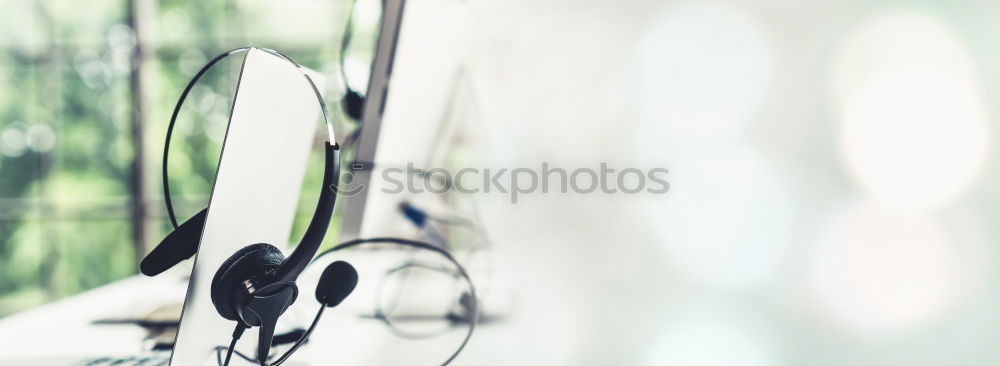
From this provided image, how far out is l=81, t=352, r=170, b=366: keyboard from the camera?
461 millimetres

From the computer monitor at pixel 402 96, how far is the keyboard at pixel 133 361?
23 cm

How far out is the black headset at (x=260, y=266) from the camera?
1.14ft

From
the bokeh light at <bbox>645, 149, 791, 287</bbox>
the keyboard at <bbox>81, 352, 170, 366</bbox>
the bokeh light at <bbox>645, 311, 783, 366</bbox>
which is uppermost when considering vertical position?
the bokeh light at <bbox>645, 149, 791, 287</bbox>

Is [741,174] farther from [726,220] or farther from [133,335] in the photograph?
[133,335]

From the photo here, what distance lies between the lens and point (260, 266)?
37 cm

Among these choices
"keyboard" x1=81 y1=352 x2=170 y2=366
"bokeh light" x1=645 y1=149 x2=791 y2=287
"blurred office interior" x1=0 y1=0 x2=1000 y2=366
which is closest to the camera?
"keyboard" x1=81 y1=352 x2=170 y2=366

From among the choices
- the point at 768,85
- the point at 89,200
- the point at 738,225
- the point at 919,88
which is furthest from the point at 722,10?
the point at 89,200

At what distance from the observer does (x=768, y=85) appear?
4.07 ft

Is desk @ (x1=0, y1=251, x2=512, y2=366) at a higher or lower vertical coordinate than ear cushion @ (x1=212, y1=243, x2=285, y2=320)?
lower

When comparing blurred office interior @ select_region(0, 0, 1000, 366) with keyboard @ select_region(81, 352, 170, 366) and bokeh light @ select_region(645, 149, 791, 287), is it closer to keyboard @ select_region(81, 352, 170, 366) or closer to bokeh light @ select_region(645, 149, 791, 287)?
bokeh light @ select_region(645, 149, 791, 287)

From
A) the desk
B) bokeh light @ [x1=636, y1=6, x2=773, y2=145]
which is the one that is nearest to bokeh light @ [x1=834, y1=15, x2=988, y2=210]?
bokeh light @ [x1=636, y1=6, x2=773, y2=145]

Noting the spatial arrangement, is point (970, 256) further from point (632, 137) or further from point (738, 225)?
point (632, 137)

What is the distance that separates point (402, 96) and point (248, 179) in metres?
0.24

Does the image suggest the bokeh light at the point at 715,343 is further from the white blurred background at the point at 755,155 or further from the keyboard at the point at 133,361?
the keyboard at the point at 133,361
